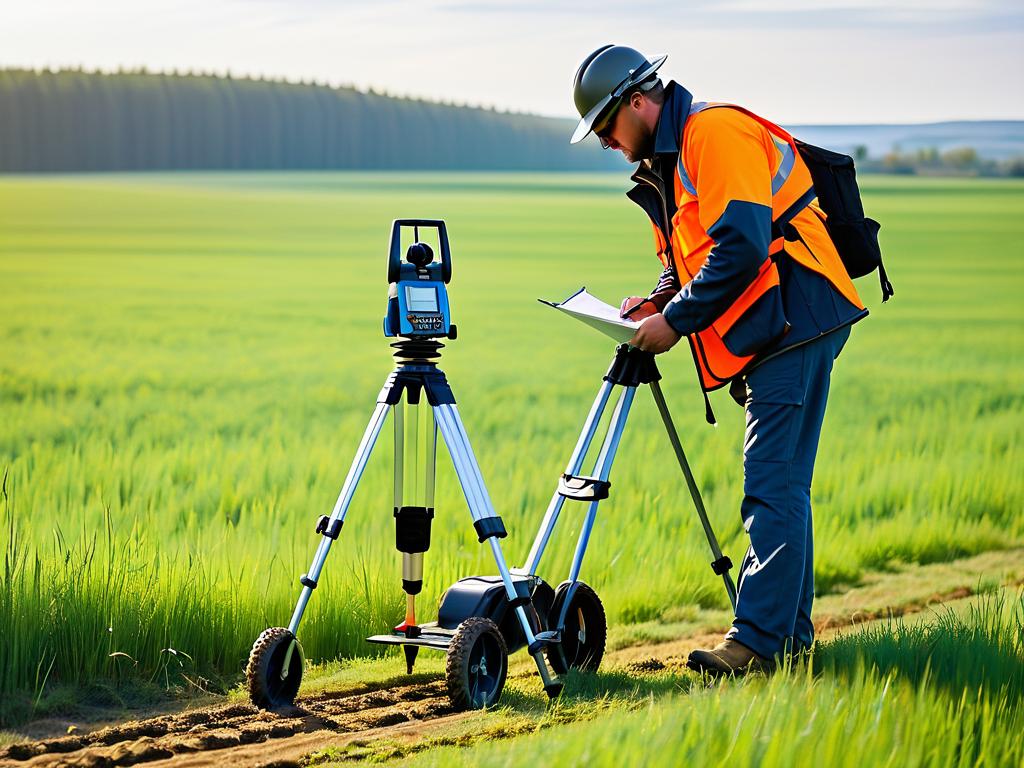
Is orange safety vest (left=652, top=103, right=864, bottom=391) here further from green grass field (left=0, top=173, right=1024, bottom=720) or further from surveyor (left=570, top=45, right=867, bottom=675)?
green grass field (left=0, top=173, right=1024, bottom=720)

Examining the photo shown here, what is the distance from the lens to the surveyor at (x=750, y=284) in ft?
15.1

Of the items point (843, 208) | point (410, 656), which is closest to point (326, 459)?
point (410, 656)

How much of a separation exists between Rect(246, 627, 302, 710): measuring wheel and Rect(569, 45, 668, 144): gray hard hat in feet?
6.77

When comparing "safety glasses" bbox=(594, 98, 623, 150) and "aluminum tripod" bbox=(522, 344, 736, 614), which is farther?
"aluminum tripod" bbox=(522, 344, 736, 614)

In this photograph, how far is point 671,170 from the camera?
190 inches

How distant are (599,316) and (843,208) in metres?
1.12

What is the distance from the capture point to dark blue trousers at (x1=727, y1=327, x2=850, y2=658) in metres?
4.85

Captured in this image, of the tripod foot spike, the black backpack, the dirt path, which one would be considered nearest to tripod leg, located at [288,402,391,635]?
the dirt path

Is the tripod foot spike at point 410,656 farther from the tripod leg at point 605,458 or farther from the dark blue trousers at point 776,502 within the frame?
the dark blue trousers at point 776,502

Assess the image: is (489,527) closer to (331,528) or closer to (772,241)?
(331,528)

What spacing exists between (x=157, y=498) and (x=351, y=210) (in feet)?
209

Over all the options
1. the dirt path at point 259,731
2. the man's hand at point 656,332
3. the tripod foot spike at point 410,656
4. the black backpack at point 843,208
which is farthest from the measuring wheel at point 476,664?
the black backpack at point 843,208

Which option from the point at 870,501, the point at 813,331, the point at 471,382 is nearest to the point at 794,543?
the point at 813,331

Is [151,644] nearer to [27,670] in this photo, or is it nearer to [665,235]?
[27,670]
